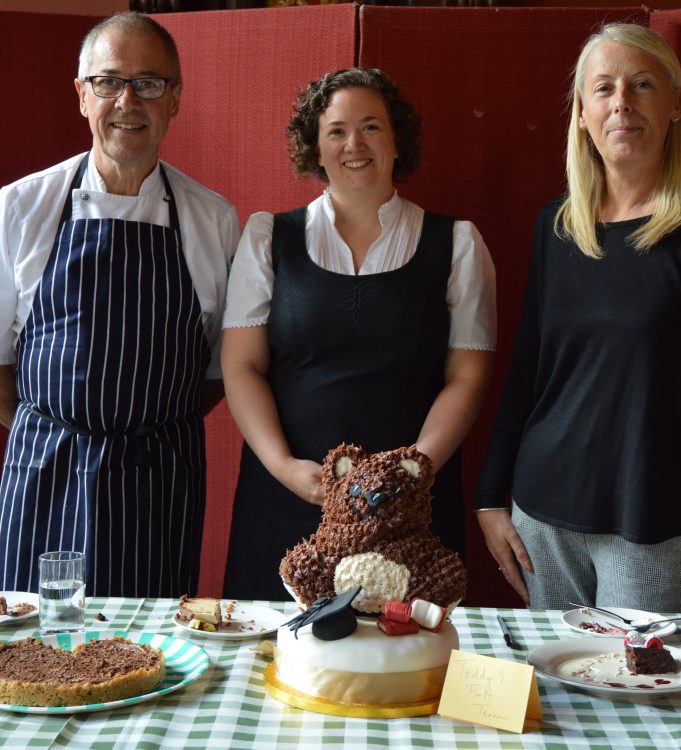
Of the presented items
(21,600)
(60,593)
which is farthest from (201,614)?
(21,600)

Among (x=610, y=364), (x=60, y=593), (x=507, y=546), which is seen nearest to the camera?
(x=60, y=593)

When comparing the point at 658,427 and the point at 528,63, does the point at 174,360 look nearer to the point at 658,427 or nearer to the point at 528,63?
the point at 658,427

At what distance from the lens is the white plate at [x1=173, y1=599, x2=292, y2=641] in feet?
4.62

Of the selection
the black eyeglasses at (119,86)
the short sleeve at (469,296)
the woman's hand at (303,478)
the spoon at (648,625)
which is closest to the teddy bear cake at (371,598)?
the spoon at (648,625)

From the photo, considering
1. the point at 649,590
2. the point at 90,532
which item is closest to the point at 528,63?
the point at 649,590

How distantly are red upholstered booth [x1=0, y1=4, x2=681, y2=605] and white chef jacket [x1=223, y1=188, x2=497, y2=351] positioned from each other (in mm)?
470

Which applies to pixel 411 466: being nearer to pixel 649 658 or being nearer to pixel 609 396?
pixel 649 658

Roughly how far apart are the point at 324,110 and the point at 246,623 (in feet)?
3.41

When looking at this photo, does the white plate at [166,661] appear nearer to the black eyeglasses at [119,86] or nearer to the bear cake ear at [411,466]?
the bear cake ear at [411,466]

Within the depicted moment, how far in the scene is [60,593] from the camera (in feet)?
4.50

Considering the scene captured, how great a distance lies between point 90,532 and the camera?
196 centimetres

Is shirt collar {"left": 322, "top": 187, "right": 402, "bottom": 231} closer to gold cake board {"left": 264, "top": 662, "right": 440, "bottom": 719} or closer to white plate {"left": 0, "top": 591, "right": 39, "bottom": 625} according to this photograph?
white plate {"left": 0, "top": 591, "right": 39, "bottom": 625}

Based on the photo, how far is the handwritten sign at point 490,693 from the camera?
1.14 metres

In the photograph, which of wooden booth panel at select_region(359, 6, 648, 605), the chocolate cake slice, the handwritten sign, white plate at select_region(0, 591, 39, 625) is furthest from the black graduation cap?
wooden booth panel at select_region(359, 6, 648, 605)
